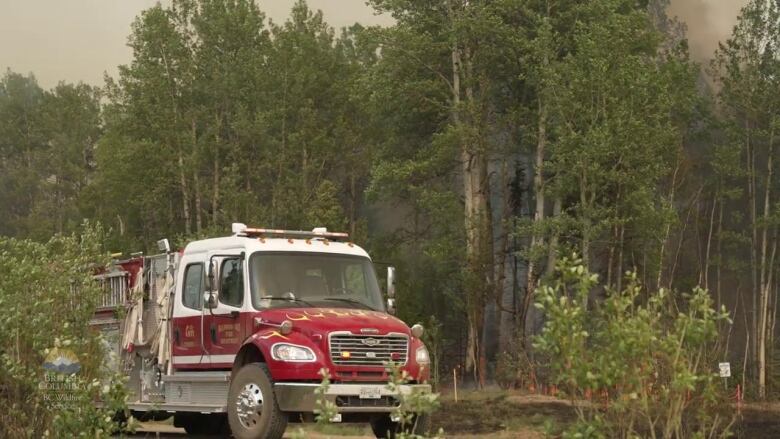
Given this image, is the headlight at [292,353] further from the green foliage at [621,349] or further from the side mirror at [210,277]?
the green foliage at [621,349]

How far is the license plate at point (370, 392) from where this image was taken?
48.9 ft

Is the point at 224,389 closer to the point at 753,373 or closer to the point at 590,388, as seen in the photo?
the point at 590,388

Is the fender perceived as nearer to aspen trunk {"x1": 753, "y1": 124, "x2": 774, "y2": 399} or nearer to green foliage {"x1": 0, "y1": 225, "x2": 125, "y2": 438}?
green foliage {"x1": 0, "y1": 225, "x2": 125, "y2": 438}

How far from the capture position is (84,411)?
11367 millimetres

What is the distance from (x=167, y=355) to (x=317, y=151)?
35365 mm

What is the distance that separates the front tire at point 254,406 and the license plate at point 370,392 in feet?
3.37

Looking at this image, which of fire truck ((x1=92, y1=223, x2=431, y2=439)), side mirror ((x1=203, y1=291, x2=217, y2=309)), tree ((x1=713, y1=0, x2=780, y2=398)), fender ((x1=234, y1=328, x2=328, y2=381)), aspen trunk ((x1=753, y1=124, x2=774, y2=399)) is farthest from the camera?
tree ((x1=713, y1=0, x2=780, y2=398))

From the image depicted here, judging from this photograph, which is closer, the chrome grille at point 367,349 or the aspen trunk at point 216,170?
the chrome grille at point 367,349

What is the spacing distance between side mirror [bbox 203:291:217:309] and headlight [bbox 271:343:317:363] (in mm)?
1605

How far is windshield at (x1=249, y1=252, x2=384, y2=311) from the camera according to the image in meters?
15.9

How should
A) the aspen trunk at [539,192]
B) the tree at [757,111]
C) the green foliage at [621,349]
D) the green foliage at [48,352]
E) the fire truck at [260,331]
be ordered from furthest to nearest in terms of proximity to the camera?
1. the tree at [757,111]
2. the aspen trunk at [539,192]
3. the fire truck at [260,331]
4. the green foliage at [48,352]
5. the green foliage at [621,349]

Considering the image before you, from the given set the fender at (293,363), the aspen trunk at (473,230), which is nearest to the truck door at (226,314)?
the fender at (293,363)

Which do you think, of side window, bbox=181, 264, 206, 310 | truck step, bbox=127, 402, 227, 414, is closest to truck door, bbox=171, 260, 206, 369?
side window, bbox=181, 264, 206, 310

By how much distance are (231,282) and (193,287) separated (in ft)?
3.35
